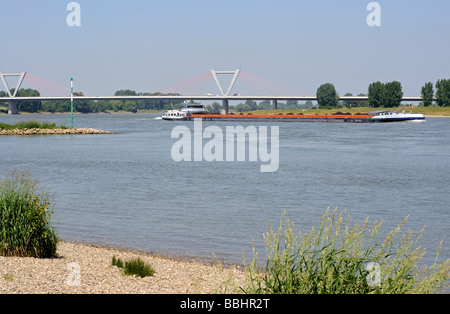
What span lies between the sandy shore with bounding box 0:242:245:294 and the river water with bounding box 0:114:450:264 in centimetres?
160

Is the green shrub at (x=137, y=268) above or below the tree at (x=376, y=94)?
below

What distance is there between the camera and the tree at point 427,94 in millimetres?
144200

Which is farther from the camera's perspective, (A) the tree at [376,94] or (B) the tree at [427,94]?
(A) the tree at [376,94]

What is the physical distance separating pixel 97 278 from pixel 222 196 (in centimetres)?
1289

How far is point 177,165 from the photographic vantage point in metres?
35.5

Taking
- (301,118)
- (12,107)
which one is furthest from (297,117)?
(12,107)

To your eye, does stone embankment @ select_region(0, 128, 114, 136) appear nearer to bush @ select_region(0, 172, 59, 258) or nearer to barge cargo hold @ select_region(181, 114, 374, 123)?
barge cargo hold @ select_region(181, 114, 374, 123)

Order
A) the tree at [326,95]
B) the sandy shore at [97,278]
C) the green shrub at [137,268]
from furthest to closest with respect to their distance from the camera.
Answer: the tree at [326,95] → the green shrub at [137,268] → the sandy shore at [97,278]

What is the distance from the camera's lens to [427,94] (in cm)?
14525

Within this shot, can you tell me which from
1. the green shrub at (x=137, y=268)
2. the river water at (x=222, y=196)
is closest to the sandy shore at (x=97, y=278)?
the green shrub at (x=137, y=268)

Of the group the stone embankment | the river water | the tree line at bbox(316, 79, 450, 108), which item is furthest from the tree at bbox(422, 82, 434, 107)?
the river water

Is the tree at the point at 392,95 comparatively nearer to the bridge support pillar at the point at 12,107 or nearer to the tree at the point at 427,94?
the tree at the point at 427,94

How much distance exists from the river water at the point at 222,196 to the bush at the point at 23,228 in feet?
9.64
